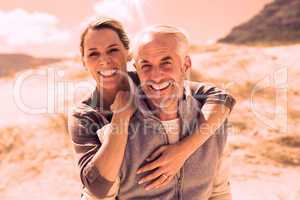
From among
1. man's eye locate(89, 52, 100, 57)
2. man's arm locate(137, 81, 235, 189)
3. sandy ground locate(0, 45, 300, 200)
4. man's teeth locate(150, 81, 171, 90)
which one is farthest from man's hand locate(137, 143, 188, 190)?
sandy ground locate(0, 45, 300, 200)

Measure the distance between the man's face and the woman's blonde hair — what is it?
0.27 metres

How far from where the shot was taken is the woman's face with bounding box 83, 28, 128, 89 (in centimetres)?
164

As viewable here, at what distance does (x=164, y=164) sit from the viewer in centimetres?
145

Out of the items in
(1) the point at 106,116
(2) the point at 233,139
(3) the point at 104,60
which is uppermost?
(3) the point at 104,60

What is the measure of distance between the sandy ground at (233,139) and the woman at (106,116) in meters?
1.86

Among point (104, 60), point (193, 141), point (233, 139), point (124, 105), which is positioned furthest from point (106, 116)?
point (233, 139)

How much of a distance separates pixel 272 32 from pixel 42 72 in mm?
5941

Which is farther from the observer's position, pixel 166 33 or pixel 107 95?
pixel 107 95

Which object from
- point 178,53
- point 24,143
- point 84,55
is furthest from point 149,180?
point 24,143

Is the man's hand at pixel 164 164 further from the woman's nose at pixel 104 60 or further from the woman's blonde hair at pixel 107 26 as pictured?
the woman's blonde hair at pixel 107 26

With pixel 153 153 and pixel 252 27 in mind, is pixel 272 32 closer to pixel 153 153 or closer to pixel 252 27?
pixel 252 27

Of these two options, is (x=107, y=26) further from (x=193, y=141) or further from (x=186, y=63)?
(x=193, y=141)

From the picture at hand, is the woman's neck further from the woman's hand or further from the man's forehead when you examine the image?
the man's forehead

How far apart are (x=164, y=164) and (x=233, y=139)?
2967 mm
